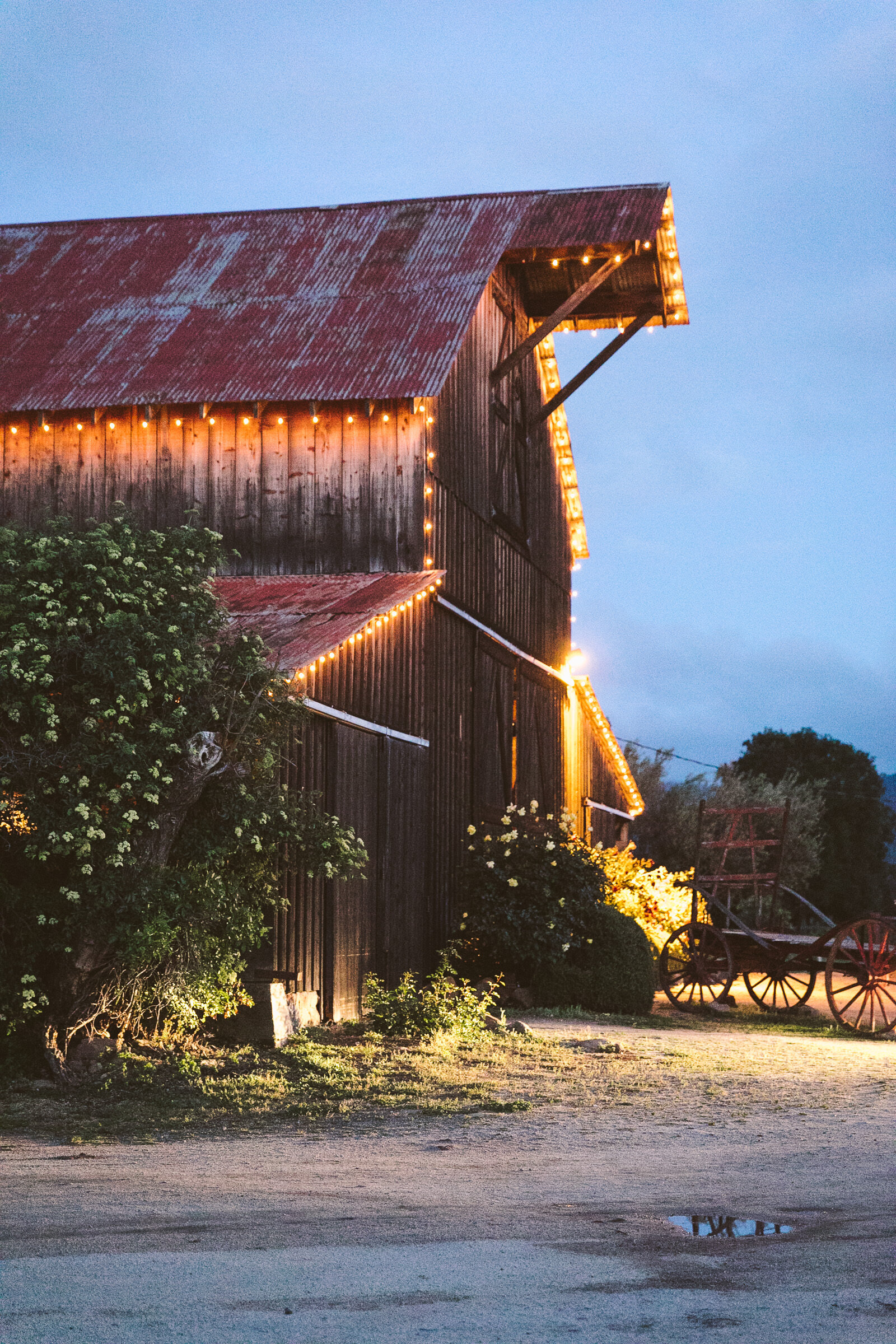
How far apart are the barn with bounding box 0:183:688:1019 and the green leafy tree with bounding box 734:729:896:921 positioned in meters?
31.5

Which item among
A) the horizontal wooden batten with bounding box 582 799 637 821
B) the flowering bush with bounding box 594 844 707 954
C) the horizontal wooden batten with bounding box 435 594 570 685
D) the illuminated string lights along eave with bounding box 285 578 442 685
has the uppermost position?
the horizontal wooden batten with bounding box 435 594 570 685

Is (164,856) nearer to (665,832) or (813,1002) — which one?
(813,1002)

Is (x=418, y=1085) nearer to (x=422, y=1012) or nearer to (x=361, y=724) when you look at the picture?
(x=422, y=1012)

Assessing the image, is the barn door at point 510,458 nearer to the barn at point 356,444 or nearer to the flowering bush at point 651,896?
the barn at point 356,444

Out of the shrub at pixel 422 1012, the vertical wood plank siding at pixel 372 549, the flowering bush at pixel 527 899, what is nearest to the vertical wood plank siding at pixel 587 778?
the vertical wood plank siding at pixel 372 549

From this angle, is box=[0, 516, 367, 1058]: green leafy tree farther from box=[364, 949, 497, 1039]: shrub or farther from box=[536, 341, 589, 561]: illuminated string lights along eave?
box=[536, 341, 589, 561]: illuminated string lights along eave

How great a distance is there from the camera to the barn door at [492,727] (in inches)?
748

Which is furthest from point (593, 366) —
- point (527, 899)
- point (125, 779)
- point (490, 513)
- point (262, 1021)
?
point (125, 779)

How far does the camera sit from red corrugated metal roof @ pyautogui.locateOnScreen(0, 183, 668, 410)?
56.3ft

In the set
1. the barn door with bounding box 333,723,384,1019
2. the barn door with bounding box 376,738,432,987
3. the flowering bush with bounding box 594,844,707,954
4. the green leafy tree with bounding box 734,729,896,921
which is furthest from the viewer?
the green leafy tree with bounding box 734,729,896,921

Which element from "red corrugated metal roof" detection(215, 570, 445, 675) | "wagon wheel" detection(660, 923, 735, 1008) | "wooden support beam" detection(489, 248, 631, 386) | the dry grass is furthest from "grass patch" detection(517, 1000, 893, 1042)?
"wooden support beam" detection(489, 248, 631, 386)

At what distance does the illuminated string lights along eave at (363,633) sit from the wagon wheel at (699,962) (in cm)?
520

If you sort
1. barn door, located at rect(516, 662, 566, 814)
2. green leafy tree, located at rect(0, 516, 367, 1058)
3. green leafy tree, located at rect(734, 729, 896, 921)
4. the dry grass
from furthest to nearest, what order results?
green leafy tree, located at rect(734, 729, 896, 921) < barn door, located at rect(516, 662, 566, 814) < green leafy tree, located at rect(0, 516, 367, 1058) < the dry grass

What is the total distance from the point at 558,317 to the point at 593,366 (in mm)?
1926
